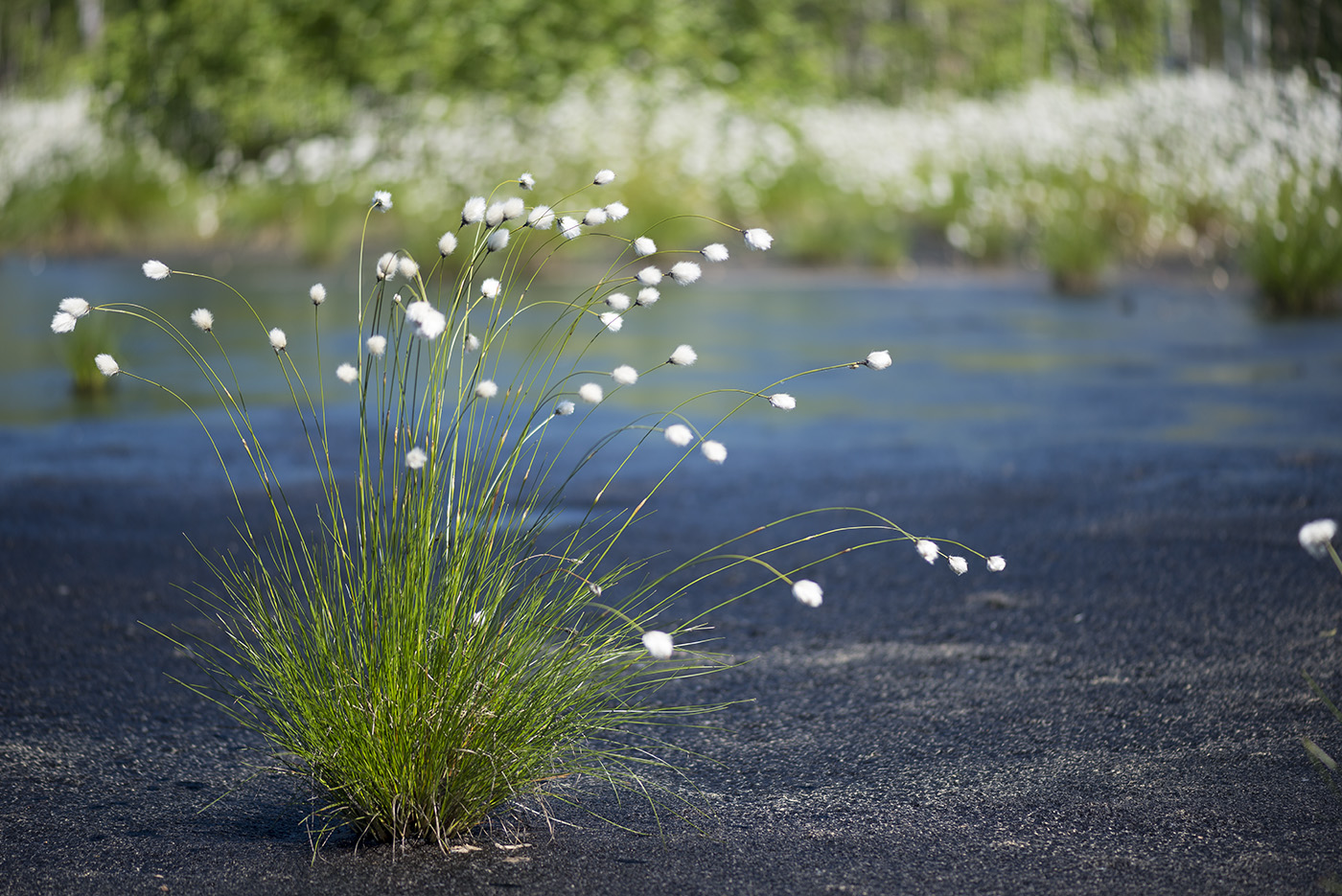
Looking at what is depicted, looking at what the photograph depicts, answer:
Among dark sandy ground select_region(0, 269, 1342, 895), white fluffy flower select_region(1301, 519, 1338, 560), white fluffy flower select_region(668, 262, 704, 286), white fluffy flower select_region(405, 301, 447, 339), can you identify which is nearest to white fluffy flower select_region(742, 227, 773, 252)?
white fluffy flower select_region(668, 262, 704, 286)

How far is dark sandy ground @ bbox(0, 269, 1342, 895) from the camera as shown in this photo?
A: 87.9 inches

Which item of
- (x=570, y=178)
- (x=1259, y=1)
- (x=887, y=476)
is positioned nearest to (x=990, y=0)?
(x=1259, y=1)

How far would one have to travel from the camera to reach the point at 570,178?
1408 centimetres

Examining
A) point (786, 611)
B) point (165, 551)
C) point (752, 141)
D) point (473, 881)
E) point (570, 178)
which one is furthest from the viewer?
point (752, 141)

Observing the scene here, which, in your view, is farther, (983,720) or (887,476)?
(887,476)

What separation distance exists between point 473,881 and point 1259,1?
85.9 feet

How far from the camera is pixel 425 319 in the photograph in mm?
1779

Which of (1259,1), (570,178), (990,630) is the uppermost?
(1259,1)

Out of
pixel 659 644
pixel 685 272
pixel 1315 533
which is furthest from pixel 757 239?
pixel 1315 533

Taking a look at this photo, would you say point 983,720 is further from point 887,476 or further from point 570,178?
point 570,178

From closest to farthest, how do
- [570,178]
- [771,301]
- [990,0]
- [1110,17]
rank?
[771,301]
[570,178]
[1110,17]
[990,0]

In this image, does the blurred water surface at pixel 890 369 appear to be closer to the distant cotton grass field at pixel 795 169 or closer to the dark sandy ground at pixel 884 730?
the distant cotton grass field at pixel 795 169

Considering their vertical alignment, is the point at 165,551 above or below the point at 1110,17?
below

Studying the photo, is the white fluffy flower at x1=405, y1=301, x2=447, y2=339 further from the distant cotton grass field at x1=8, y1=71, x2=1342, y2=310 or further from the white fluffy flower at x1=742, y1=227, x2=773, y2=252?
the distant cotton grass field at x1=8, y1=71, x2=1342, y2=310
